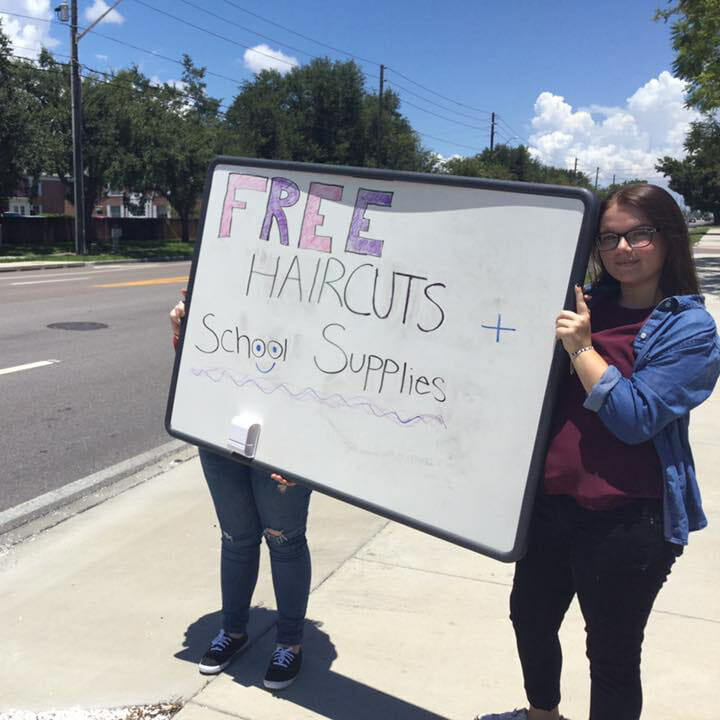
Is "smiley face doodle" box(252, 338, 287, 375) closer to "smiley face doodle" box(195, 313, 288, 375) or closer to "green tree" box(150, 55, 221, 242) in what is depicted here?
"smiley face doodle" box(195, 313, 288, 375)

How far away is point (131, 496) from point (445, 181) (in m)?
3.46

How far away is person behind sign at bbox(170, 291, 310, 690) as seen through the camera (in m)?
2.65

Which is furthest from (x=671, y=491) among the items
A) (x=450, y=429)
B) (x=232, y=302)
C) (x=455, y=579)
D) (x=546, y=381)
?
(x=455, y=579)

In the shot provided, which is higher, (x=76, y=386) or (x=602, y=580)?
(x=602, y=580)

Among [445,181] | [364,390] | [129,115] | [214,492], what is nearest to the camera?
[445,181]

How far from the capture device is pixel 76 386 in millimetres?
7742

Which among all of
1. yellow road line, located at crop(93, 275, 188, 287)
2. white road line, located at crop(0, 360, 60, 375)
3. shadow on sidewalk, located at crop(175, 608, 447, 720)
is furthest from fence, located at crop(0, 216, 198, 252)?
shadow on sidewalk, located at crop(175, 608, 447, 720)

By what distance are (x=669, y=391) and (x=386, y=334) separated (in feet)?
2.58

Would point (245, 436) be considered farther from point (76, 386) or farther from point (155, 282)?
point (155, 282)

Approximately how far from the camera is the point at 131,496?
4.78m

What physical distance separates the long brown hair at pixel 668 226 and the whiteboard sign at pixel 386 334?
15cm

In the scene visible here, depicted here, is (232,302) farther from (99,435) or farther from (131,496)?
(99,435)

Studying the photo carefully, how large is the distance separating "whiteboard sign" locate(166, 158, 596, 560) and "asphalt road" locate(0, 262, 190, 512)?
9.56ft

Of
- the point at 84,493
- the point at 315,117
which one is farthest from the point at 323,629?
the point at 315,117
